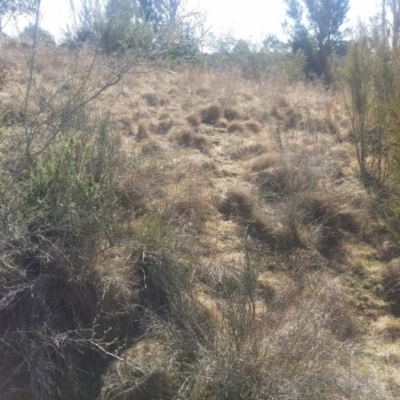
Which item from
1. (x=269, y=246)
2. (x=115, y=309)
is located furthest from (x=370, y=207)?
(x=115, y=309)

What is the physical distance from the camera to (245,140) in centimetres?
775

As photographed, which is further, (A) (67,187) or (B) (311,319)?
(A) (67,187)

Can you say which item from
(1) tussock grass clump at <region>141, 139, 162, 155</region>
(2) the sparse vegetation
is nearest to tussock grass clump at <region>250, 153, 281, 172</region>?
(2) the sparse vegetation

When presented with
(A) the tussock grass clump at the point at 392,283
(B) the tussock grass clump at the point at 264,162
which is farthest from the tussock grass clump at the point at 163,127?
(A) the tussock grass clump at the point at 392,283

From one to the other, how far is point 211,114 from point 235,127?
0.56 meters

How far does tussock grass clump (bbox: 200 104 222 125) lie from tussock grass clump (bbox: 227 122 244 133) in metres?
0.32

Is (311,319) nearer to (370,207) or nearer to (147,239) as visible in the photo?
(147,239)

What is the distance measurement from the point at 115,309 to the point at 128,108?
457 cm

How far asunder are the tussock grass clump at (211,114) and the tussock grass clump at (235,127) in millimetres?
316

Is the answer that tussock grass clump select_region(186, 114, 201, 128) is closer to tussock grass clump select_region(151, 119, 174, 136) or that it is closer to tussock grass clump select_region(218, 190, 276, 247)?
tussock grass clump select_region(151, 119, 174, 136)

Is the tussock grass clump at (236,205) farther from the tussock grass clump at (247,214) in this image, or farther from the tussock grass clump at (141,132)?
the tussock grass clump at (141,132)

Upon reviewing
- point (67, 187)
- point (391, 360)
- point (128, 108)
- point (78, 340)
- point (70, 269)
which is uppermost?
point (128, 108)

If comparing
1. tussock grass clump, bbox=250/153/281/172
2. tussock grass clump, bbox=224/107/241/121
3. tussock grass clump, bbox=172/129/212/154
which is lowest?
tussock grass clump, bbox=250/153/281/172

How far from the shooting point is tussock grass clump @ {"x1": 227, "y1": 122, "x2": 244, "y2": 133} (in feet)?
26.9
